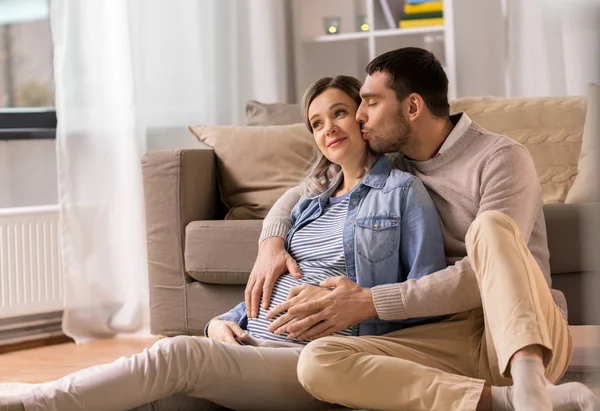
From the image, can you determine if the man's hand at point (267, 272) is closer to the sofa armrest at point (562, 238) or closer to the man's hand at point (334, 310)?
the man's hand at point (334, 310)

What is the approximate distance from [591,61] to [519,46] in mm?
3373

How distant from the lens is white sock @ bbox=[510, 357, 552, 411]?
3.99 ft

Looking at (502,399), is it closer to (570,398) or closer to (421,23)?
(570,398)

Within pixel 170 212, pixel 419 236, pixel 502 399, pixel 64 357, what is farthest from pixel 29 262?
pixel 502 399

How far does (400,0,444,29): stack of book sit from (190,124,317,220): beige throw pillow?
121cm

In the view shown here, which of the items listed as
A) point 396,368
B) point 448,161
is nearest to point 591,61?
point 396,368

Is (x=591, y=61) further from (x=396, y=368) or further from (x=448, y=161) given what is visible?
(x=448, y=161)

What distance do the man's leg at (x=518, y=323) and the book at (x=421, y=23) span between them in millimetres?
2519

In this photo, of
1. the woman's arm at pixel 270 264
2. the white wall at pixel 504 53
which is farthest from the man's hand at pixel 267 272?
the white wall at pixel 504 53

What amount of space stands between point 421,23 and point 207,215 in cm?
163

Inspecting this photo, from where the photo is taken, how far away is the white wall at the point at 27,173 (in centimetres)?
361

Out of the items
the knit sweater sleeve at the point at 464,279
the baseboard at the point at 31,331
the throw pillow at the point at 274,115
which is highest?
the throw pillow at the point at 274,115

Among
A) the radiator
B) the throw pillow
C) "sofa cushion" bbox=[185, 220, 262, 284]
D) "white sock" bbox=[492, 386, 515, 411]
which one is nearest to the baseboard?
the radiator

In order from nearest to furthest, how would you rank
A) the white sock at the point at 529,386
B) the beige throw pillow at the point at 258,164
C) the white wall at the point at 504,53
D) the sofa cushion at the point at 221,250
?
the white sock at the point at 529,386 < the sofa cushion at the point at 221,250 < the beige throw pillow at the point at 258,164 < the white wall at the point at 504,53
